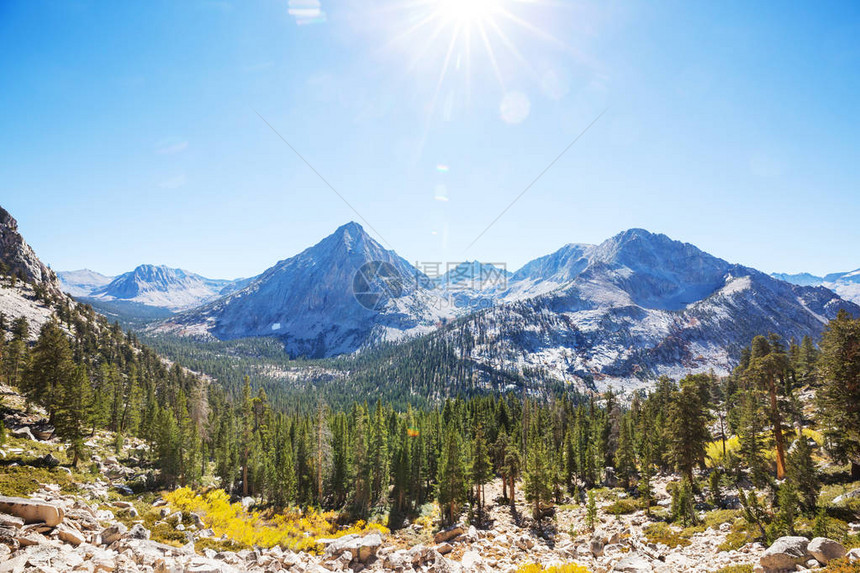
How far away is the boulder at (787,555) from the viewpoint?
16.0 meters

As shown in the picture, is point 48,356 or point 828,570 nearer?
point 828,570

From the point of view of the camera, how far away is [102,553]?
15242mm

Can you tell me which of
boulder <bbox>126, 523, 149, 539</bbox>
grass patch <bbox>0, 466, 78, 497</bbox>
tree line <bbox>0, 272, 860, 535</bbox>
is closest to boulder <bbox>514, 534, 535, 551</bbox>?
tree line <bbox>0, 272, 860, 535</bbox>

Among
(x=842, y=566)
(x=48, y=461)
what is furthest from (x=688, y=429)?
(x=48, y=461)

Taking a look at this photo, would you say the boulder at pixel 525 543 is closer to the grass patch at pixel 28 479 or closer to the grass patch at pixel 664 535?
the grass patch at pixel 664 535

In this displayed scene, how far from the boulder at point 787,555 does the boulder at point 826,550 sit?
1.19 feet

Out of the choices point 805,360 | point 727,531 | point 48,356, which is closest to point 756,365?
point 727,531

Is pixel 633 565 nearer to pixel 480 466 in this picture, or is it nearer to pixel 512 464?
pixel 480 466

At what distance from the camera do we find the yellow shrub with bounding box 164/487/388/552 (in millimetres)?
31656

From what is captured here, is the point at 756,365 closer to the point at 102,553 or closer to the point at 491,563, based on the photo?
the point at 491,563

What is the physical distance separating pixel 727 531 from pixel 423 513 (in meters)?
38.1

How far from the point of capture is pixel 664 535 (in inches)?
1086

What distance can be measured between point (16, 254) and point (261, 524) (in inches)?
6313

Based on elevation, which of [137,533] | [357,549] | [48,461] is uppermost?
[137,533]
